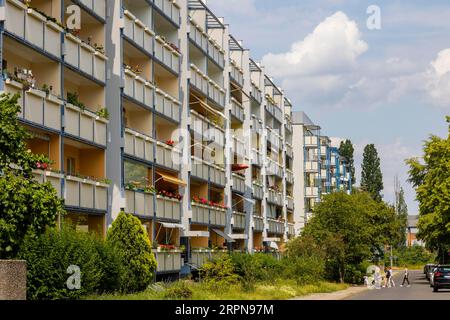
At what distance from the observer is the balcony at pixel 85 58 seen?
1309 inches

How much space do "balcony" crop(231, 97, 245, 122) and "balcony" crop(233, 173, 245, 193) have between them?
4.58m

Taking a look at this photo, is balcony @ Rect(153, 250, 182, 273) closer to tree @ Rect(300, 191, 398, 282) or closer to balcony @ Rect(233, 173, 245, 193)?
tree @ Rect(300, 191, 398, 282)

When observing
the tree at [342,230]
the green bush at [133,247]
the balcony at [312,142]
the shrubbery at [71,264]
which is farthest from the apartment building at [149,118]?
the balcony at [312,142]

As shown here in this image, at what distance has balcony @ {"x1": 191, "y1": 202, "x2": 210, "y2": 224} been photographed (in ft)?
165

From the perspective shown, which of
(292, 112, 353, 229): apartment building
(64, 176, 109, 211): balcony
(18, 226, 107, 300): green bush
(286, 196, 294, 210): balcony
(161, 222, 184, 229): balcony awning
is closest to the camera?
(18, 226, 107, 300): green bush

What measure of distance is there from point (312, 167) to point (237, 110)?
171 ft

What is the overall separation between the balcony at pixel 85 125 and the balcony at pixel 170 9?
35.9ft

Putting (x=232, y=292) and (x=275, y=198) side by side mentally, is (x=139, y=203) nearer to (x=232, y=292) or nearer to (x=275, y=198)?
(x=232, y=292)

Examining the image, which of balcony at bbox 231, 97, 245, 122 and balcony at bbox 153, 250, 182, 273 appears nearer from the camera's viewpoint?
balcony at bbox 153, 250, 182, 273

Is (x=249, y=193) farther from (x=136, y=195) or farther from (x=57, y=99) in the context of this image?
(x=57, y=99)

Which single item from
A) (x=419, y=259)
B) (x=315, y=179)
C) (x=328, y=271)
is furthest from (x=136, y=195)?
(x=419, y=259)

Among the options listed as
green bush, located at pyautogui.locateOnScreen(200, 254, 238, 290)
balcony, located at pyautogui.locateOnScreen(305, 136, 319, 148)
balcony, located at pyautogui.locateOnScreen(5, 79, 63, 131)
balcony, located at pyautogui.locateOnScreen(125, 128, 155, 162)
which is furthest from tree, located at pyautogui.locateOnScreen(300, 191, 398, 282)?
balcony, located at pyautogui.locateOnScreen(305, 136, 319, 148)

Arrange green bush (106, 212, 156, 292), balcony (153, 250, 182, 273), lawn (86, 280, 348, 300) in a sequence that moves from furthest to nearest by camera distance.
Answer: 1. balcony (153, 250, 182, 273)
2. green bush (106, 212, 156, 292)
3. lawn (86, 280, 348, 300)

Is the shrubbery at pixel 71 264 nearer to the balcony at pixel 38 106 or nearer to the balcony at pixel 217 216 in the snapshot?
the balcony at pixel 38 106
